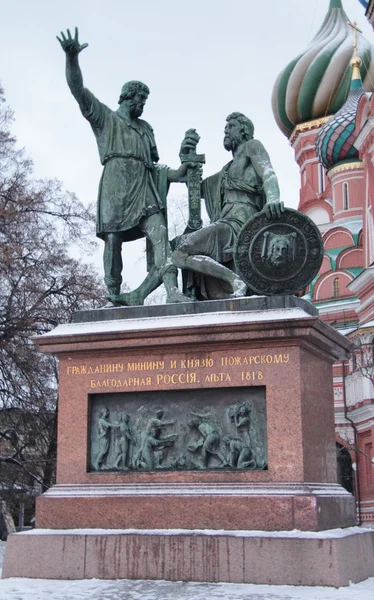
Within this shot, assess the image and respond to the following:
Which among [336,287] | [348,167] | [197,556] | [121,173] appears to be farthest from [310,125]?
[197,556]

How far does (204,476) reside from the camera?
8.02 metres

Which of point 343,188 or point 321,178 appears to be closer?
point 343,188

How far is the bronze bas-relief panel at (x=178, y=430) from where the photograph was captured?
8.04m

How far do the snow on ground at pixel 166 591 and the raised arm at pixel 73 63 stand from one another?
4855 mm

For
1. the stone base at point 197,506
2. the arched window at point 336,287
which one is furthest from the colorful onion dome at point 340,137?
the stone base at point 197,506

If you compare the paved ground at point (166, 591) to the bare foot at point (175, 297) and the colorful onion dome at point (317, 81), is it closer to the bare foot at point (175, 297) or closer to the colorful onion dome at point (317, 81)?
the bare foot at point (175, 297)

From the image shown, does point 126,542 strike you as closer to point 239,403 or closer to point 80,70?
point 239,403

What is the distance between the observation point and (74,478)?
849cm

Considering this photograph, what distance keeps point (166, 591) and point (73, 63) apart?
5.16m

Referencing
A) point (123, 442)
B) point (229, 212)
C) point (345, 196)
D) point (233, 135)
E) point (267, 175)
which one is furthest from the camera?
point (345, 196)

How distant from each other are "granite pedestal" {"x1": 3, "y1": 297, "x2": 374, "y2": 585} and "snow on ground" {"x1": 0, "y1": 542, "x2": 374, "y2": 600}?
0.14 meters

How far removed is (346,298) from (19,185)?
20.7 metres

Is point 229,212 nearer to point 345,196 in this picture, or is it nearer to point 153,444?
point 153,444

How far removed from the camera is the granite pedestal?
7.40m
